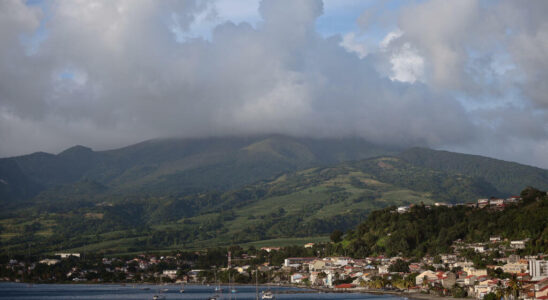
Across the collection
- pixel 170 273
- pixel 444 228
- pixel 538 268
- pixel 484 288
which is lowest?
pixel 170 273

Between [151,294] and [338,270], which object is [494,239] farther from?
[151,294]

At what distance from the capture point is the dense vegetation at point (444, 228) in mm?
124125

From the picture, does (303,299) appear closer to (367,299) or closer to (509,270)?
(367,299)

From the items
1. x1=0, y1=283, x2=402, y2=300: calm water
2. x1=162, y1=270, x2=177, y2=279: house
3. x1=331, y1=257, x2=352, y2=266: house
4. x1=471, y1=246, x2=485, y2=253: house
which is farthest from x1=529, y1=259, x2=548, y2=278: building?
x1=162, y1=270, x2=177, y2=279: house

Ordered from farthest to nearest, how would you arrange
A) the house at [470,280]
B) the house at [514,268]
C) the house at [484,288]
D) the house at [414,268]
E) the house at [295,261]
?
the house at [295,261] < the house at [414,268] < the house at [470,280] < the house at [514,268] < the house at [484,288]

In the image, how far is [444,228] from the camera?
145m

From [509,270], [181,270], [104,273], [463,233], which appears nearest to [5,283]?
[104,273]

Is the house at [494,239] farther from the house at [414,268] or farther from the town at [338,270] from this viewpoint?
the house at [414,268]

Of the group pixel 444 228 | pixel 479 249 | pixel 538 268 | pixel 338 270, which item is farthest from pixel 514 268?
pixel 338 270

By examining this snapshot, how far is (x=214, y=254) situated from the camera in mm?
194500

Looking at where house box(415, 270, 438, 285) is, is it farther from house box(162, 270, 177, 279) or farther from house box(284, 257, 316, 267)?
house box(162, 270, 177, 279)

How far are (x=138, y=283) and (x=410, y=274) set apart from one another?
261 feet

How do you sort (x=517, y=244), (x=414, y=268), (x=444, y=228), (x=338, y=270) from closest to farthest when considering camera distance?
(x=517, y=244)
(x=414, y=268)
(x=444, y=228)
(x=338, y=270)

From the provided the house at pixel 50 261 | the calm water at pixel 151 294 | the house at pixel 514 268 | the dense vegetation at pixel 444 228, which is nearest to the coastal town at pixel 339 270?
the house at pixel 514 268
